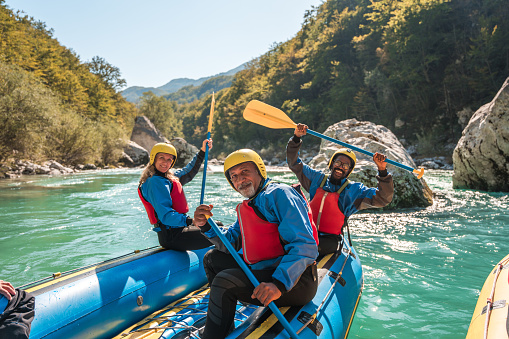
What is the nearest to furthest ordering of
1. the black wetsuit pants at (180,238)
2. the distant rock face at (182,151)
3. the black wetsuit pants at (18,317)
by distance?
1. the black wetsuit pants at (18,317)
2. the black wetsuit pants at (180,238)
3. the distant rock face at (182,151)

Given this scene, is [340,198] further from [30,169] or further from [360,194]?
[30,169]

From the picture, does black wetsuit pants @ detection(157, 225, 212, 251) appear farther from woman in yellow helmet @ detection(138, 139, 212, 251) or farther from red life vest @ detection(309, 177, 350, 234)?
red life vest @ detection(309, 177, 350, 234)

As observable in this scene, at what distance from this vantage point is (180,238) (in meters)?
3.18

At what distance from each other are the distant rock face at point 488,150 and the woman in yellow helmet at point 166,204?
8.96 metres

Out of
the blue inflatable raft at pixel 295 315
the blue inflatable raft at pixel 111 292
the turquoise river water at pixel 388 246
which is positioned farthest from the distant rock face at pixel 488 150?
the blue inflatable raft at pixel 111 292

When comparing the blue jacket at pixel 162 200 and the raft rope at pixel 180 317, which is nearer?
the raft rope at pixel 180 317

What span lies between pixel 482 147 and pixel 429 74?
59.9ft

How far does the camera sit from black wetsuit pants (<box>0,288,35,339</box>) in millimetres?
1717

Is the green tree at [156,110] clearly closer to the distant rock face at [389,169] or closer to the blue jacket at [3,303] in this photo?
the distant rock face at [389,169]

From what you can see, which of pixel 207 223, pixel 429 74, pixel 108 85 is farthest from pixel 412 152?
pixel 108 85

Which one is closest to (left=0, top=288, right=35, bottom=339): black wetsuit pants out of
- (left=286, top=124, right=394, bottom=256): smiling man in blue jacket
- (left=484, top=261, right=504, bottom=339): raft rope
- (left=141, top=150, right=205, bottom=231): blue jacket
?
(left=141, top=150, right=205, bottom=231): blue jacket

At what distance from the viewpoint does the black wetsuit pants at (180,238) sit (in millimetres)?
3168

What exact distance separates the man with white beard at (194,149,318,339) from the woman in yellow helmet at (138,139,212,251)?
1.07m

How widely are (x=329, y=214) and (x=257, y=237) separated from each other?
1501 mm
